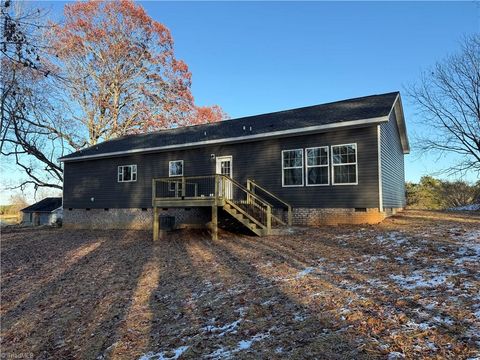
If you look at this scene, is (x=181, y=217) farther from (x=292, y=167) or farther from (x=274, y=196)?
(x=292, y=167)

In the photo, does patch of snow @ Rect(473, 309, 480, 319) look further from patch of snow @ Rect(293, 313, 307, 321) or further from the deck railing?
the deck railing

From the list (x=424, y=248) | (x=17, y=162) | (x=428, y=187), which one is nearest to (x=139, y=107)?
(x=17, y=162)

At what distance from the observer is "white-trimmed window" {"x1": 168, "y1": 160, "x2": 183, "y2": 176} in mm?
16525

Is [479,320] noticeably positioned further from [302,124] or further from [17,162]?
[17,162]

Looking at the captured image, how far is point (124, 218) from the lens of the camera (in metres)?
18.0

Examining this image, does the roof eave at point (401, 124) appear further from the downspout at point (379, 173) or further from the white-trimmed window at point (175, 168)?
the white-trimmed window at point (175, 168)

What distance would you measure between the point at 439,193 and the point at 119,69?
94.6 feet

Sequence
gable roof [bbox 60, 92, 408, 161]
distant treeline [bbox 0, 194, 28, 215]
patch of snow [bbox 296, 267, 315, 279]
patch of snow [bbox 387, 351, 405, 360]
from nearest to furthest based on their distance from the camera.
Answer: patch of snow [bbox 387, 351, 405, 360], patch of snow [bbox 296, 267, 315, 279], gable roof [bbox 60, 92, 408, 161], distant treeline [bbox 0, 194, 28, 215]

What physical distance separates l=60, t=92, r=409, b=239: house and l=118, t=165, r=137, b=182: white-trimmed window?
0.18 feet

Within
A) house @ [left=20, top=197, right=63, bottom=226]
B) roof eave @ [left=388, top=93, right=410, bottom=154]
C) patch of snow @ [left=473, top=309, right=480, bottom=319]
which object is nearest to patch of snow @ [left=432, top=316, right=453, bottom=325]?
patch of snow @ [left=473, top=309, right=480, bottom=319]

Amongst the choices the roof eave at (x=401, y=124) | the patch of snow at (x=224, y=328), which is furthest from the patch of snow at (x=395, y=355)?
the roof eave at (x=401, y=124)

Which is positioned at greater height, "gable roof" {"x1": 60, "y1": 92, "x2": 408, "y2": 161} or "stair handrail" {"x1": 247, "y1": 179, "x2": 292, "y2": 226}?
"gable roof" {"x1": 60, "y1": 92, "x2": 408, "y2": 161}

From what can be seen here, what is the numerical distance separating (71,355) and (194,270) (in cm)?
345

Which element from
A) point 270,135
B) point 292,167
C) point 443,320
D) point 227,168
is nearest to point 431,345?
point 443,320
